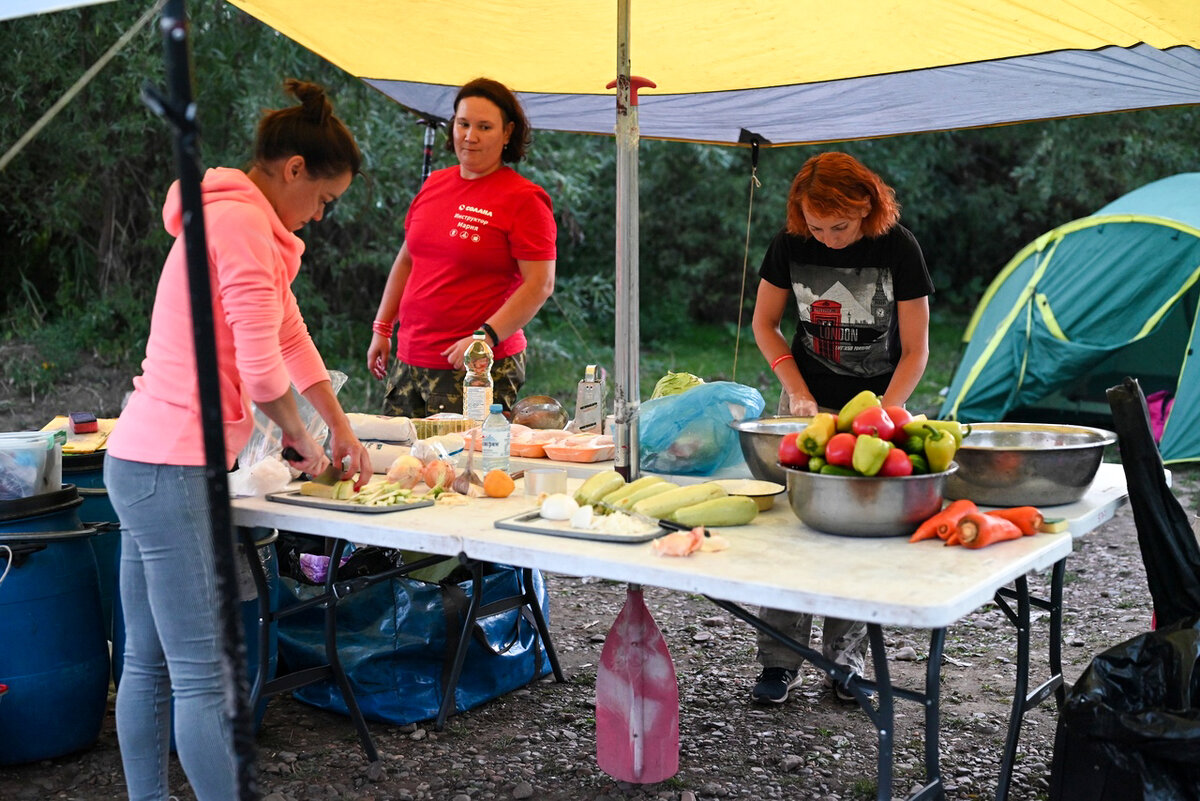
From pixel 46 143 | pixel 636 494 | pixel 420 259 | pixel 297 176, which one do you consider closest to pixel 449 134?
pixel 420 259

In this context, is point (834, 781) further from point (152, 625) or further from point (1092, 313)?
point (1092, 313)

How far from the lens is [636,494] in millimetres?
2438

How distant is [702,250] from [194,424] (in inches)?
505

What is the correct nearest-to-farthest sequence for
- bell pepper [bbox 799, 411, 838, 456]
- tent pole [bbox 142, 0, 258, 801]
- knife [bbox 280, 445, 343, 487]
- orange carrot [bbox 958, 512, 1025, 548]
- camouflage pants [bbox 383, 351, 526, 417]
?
1. tent pole [bbox 142, 0, 258, 801]
2. orange carrot [bbox 958, 512, 1025, 548]
3. bell pepper [bbox 799, 411, 838, 456]
4. knife [bbox 280, 445, 343, 487]
5. camouflage pants [bbox 383, 351, 526, 417]

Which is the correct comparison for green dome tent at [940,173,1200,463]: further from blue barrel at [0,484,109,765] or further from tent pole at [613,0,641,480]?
blue barrel at [0,484,109,765]

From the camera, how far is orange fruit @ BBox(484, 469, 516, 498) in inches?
104

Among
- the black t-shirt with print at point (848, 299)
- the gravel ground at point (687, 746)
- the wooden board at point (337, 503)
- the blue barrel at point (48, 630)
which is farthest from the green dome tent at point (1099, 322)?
the blue barrel at point (48, 630)

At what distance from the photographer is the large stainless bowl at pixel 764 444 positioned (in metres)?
2.65

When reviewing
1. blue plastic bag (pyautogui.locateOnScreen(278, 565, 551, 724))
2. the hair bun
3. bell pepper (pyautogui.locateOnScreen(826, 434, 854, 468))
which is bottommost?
blue plastic bag (pyautogui.locateOnScreen(278, 565, 551, 724))

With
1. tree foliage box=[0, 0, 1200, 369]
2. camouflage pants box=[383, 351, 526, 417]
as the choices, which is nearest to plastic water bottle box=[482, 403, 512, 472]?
camouflage pants box=[383, 351, 526, 417]

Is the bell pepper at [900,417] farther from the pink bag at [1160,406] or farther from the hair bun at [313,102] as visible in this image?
the pink bag at [1160,406]

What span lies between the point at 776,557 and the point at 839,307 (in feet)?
5.15

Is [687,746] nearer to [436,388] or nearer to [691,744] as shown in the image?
[691,744]

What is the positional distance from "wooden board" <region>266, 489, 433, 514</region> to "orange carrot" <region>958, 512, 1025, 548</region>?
1.16 m
